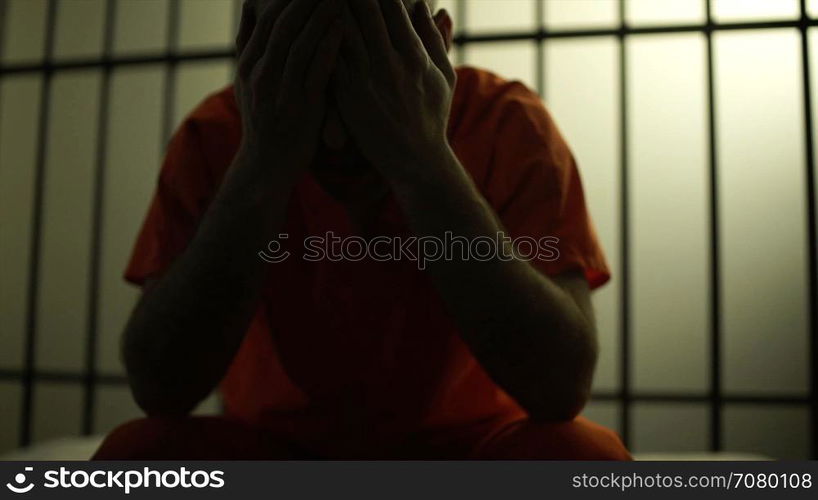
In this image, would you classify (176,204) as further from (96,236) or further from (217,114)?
(96,236)

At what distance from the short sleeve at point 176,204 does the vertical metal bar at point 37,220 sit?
69cm

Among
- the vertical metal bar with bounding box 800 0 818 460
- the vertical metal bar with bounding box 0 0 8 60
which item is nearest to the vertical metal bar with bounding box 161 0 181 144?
the vertical metal bar with bounding box 0 0 8 60

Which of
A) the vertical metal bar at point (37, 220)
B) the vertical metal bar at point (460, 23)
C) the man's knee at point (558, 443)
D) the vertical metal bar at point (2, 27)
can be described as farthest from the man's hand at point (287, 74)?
the vertical metal bar at point (2, 27)

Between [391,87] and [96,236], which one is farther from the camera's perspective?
[96,236]

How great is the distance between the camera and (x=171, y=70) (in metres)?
1.08

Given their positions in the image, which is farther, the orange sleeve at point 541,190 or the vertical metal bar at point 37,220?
the vertical metal bar at point 37,220

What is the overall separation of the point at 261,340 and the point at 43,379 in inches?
30.1

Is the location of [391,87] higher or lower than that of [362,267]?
higher

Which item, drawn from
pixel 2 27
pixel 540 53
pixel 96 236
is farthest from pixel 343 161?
pixel 2 27

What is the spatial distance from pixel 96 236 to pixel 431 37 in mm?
847

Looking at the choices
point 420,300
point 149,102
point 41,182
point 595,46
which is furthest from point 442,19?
point 41,182

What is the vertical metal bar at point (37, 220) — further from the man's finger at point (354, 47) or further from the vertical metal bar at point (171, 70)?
the man's finger at point (354, 47)

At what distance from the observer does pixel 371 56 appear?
0.48 meters

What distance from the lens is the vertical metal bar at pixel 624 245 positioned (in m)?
0.98
